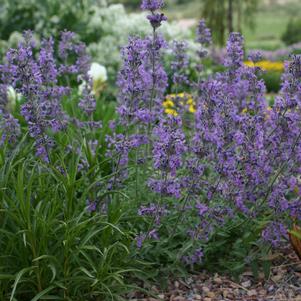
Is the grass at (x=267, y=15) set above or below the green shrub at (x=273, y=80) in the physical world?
below

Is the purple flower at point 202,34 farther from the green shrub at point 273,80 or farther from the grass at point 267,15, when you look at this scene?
the grass at point 267,15

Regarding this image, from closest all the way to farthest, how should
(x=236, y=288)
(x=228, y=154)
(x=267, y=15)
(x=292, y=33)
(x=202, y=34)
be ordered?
(x=228, y=154), (x=236, y=288), (x=202, y=34), (x=292, y=33), (x=267, y=15)

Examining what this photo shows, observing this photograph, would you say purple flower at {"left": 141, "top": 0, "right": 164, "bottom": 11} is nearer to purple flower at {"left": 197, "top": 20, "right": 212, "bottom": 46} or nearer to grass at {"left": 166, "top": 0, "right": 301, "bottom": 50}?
purple flower at {"left": 197, "top": 20, "right": 212, "bottom": 46}

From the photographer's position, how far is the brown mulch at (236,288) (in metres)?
3.32

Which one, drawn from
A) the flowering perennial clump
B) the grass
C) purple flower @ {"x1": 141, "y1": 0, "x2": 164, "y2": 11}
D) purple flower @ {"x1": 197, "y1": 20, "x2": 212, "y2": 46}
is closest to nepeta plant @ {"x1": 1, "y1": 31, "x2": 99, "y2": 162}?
the flowering perennial clump

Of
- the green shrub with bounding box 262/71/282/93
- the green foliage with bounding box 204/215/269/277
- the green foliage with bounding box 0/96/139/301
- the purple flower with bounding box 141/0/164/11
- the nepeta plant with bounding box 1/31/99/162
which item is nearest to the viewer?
the green foliage with bounding box 0/96/139/301

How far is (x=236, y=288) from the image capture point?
11.3 ft

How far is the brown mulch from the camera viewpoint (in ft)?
10.9

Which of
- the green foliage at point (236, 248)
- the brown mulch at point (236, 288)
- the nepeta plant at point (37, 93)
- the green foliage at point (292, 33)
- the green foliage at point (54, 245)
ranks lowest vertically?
the green foliage at point (292, 33)

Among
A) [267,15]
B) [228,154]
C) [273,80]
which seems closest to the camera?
[228,154]

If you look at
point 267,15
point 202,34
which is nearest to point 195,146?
point 202,34

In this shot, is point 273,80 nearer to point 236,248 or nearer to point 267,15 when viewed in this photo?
point 236,248

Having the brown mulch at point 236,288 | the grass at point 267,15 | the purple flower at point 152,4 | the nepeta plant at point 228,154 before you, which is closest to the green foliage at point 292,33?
the grass at point 267,15

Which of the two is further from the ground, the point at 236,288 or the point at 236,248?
the point at 236,248
